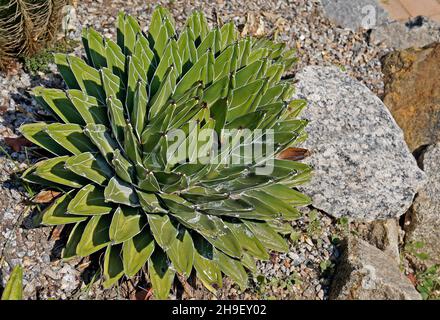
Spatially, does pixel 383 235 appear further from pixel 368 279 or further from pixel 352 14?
pixel 352 14

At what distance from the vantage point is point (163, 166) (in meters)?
2.87

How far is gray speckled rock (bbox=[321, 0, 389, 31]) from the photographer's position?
5129mm

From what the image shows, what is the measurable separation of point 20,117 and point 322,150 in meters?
2.03

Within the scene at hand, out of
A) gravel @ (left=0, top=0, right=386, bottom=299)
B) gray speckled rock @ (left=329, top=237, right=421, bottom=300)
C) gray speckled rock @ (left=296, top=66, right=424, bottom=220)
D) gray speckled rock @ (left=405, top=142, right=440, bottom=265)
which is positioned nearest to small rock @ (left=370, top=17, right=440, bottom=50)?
gravel @ (left=0, top=0, right=386, bottom=299)

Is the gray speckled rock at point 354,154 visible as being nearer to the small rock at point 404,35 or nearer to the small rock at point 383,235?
the small rock at point 383,235

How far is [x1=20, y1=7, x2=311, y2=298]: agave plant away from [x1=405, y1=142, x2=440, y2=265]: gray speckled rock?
1.09 m

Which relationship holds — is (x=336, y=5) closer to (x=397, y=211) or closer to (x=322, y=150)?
(x=322, y=150)

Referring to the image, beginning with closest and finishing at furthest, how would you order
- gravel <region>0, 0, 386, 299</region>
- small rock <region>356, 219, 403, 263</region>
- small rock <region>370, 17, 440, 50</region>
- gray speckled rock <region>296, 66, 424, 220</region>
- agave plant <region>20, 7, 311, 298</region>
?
agave plant <region>20, 7, 311, 298</region> → gravel <region>0, 0, 386, 299</region> → small rock <region>356, 219, 403, 263</region> → gray speckled rock <region>296, 66, 424, 220</region> → small rock <region>370, 17, 440, 50</region>

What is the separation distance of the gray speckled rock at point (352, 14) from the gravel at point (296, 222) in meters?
0.10

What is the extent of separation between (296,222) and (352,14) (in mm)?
2354

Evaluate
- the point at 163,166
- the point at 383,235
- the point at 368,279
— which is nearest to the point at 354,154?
the point at 383,235

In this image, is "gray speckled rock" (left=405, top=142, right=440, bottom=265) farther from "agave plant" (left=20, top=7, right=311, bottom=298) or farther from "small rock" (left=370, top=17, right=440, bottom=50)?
"small rock" (left=370, top=17, right=440, bottom=50)

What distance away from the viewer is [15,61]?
3.92m

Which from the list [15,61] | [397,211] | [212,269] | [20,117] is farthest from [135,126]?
[397,211]
